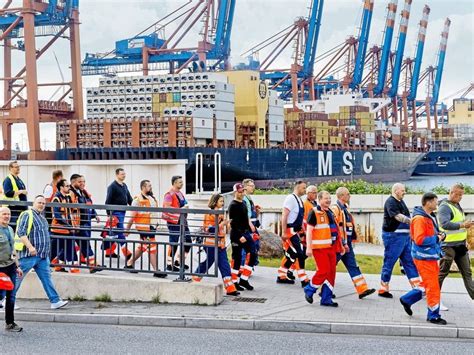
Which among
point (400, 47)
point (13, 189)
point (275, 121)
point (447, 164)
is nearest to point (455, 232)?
point (13, 189)

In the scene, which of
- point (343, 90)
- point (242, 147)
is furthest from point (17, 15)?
point (343, 90)

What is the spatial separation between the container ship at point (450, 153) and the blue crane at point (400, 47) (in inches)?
375

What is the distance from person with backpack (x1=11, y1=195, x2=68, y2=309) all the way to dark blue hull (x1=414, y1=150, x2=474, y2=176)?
96.1 metres

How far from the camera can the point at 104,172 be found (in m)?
19.1

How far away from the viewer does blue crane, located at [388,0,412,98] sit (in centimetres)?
9862

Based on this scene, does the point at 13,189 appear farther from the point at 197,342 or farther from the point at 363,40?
the point at 363,40

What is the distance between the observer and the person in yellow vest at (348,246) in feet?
32.5

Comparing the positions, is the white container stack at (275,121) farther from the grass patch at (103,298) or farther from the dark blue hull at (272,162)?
the grass patch at (103,298)

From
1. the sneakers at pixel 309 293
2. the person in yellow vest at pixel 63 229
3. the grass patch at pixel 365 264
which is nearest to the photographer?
the sneakers at pixel 309 293

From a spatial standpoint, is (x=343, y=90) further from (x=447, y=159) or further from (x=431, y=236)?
(x=431, y=236)

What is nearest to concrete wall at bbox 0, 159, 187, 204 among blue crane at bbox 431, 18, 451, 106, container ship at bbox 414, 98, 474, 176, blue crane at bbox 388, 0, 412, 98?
blue crane at bbox 388, 0, 412, 98

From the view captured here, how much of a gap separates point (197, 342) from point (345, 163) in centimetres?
6586

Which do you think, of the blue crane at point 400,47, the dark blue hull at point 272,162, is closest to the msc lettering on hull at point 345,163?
the dark blue hull at point 272,162

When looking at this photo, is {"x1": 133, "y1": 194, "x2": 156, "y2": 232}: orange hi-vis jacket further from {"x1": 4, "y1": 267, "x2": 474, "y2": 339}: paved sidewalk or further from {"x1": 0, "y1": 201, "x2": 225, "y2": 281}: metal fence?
{"x1": 4, "y1": 267, "x2": 474, "y2": 339}: paved sidewalk
